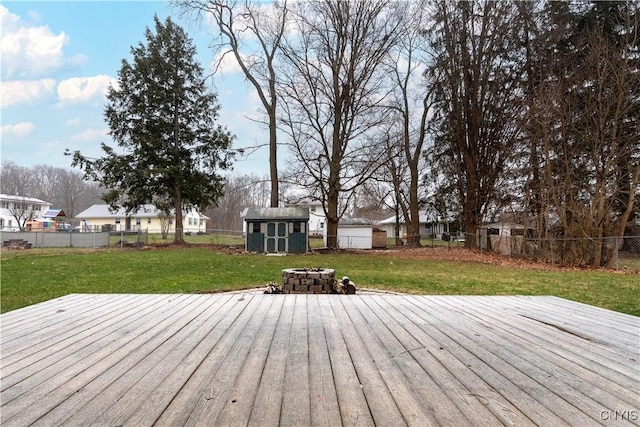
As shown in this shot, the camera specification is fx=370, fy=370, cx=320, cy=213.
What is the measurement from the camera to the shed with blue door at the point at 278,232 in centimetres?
1744

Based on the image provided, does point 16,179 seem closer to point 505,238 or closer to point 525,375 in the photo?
point 505,238

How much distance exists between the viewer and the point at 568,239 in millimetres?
11906

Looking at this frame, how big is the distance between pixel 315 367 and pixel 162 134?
68.9 ft

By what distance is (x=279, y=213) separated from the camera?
17828 mm

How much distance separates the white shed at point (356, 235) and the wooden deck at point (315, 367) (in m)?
21.1

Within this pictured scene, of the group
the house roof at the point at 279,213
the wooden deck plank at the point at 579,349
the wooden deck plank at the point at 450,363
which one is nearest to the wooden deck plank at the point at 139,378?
the wooden deck plank at the point at 450,363

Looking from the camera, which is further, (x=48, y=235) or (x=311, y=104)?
(x=48, y=235)

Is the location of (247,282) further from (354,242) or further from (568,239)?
(354,242)

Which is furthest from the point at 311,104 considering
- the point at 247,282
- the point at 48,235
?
the point at 48,235

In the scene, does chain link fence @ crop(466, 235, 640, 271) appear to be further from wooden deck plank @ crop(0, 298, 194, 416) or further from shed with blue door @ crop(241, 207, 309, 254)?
wooden deck plank @ crop(0, 298, 194, 416)

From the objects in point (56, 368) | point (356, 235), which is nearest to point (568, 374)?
point (56, 368)

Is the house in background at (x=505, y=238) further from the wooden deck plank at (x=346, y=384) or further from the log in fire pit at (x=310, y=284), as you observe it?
the wooden deck plank at (x=346, y=384)

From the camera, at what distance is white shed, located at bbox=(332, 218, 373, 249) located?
2498 centimetres

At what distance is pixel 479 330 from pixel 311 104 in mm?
16048
